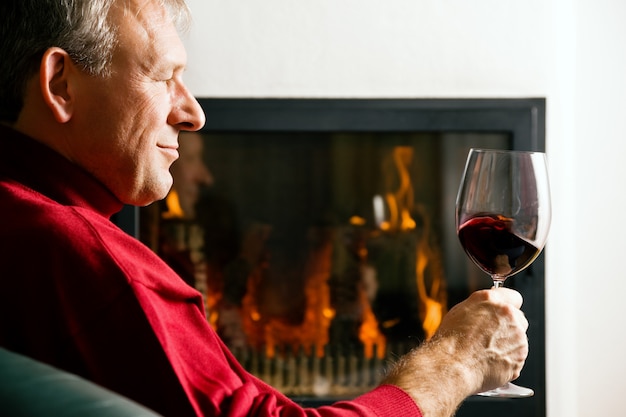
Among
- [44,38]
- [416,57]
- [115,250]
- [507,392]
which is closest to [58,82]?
[44,38]

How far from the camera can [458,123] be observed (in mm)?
2160

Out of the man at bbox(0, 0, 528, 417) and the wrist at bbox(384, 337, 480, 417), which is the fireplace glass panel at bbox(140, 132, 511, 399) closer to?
the man at bbox(0, 0, 528, 417)

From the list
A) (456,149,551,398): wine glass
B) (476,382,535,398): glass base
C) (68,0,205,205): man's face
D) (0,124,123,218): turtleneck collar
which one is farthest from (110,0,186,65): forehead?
(476,382,535,398): glass base

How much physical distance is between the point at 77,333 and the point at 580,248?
6.00 ft

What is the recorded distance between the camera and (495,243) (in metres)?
1.01

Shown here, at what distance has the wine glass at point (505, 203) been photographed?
0.99m

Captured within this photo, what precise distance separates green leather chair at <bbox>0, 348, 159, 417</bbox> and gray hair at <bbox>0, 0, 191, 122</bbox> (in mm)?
590

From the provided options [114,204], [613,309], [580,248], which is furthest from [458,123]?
[114,204]

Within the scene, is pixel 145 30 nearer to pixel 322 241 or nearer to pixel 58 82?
pixel 58 82

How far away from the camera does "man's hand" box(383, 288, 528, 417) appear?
98 centimetres

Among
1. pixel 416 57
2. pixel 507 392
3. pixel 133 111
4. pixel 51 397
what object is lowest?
pixel 507 392

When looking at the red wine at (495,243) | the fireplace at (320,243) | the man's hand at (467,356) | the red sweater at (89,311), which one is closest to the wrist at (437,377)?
the man's hand at (467,356)

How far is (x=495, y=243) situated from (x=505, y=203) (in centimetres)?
5

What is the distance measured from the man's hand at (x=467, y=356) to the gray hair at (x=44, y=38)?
0.53m
